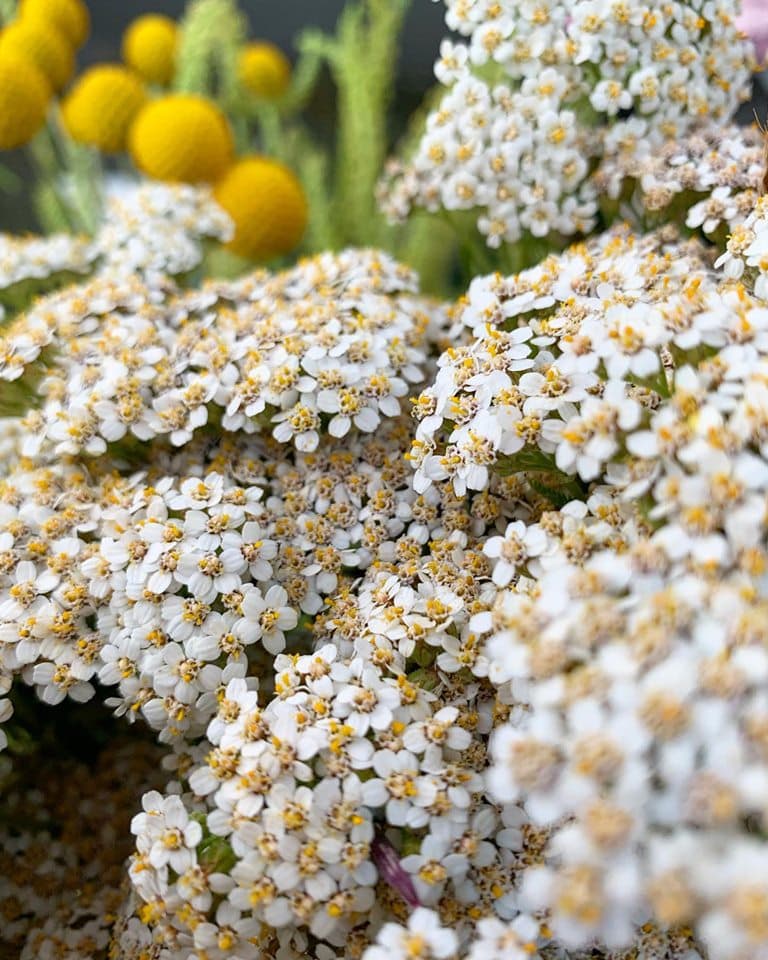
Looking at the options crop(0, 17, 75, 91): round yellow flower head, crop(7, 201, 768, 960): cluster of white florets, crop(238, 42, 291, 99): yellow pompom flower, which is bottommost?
crop(7, 201, 768, 960): cluster of white florets

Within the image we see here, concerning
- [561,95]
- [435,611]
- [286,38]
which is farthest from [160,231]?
[286,38]

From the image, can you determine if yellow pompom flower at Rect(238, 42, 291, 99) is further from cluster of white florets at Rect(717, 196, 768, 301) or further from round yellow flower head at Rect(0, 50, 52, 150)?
cluster of white florets at Rect(717, 196, 768, 301)

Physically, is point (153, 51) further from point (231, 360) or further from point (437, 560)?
point (437, 560)

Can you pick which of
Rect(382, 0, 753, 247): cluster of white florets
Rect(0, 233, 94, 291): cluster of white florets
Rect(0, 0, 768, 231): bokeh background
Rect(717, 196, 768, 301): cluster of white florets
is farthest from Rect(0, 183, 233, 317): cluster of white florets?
Rect(0, 0, 768, 231): bokeh background

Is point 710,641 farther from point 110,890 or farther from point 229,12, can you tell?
point 229,12

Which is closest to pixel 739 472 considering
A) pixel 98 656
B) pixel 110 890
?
pixel 98 656

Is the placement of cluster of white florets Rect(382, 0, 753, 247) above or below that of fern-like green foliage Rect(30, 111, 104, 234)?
above
